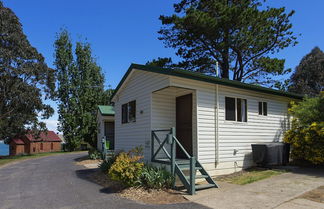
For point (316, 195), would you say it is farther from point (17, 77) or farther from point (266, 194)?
point (17, 77)

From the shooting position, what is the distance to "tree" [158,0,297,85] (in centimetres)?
1798

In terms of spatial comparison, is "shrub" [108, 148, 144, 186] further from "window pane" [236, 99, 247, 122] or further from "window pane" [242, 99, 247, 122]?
"window pane" [242, 99, 247, 122]

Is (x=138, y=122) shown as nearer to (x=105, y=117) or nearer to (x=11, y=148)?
(x=105, y=117)

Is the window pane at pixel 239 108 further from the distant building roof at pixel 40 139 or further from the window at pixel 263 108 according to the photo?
the distant building roof at pixel 40 139

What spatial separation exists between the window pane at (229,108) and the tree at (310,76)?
23.1 meters

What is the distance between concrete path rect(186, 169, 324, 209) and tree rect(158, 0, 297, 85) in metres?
12.7

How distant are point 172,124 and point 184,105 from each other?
0.93 metres

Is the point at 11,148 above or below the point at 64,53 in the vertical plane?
below

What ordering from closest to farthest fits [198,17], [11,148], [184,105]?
[184,105], [198,17], [11,148]

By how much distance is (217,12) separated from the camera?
18.7 meters

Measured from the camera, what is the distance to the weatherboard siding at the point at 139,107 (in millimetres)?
9398

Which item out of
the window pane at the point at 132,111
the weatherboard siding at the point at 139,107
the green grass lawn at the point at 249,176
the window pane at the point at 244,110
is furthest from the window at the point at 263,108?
the window pane at the point at 132,111

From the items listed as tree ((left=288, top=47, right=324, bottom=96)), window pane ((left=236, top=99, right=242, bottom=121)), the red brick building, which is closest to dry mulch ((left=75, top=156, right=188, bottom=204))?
window pane ((left=236, top=99, right=242, bottom=121))

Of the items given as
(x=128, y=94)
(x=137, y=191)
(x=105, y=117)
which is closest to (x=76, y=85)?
(x=105, y=117)
